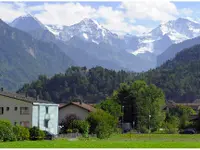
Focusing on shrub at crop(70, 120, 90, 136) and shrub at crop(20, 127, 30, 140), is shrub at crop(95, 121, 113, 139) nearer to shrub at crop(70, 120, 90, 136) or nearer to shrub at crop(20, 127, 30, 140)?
shrub at crop(70, 120, 90, 136)

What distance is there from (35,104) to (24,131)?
29.9 meters

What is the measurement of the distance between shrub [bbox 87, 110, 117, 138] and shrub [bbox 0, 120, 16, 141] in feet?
51.9

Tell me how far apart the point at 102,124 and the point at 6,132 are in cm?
1981

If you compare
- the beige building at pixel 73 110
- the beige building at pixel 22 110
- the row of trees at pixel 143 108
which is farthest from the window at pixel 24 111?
the row of trees at pixel 143 108

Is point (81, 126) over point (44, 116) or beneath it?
beneath

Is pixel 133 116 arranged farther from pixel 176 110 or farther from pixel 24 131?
pixel 24 131

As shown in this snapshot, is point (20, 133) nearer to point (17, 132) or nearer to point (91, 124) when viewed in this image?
point (17, 132)

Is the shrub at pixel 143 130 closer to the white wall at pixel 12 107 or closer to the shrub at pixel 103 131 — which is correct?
the white wall at pixel 12 107

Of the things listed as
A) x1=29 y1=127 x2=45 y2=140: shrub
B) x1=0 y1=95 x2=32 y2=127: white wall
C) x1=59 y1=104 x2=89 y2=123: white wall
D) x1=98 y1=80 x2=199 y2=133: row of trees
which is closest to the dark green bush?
x1=29 y1=127 x2=45 y2=140: shrub

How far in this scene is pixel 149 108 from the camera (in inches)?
4250

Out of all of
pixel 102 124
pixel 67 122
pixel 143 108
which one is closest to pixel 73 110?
pixel 67 122

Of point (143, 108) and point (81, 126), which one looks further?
point (143, 108)

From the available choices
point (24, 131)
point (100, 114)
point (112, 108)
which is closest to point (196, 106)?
point (112, 108)

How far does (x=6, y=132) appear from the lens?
42219 mm
